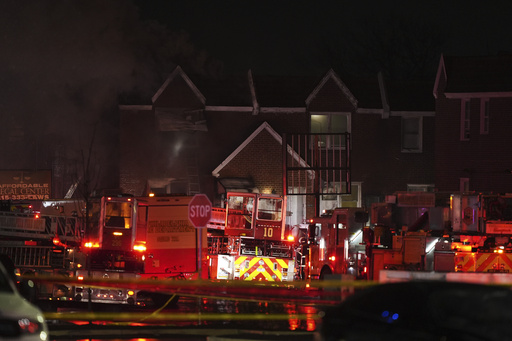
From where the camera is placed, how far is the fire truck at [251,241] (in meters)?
24.3

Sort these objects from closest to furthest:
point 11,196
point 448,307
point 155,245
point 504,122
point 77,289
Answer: point 448,307, point 77,289, point 155,245, point 504,122, point 11,196

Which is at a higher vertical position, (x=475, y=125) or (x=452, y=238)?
(x=475, y=125)

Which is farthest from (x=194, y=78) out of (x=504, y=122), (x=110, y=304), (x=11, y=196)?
(x=110, y=304)

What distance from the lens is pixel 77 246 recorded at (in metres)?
21.0

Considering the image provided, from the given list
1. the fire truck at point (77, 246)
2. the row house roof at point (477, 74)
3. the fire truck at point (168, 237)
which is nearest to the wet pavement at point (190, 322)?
the fire truck at point (77, 246)

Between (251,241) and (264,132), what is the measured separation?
36.3 feet

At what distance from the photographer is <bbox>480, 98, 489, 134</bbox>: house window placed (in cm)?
3209

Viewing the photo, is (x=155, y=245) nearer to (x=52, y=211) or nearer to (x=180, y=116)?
(x=52, y=211)

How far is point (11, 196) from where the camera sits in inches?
1571

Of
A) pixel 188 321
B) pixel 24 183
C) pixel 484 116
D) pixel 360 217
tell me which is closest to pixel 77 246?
pixel 188 321

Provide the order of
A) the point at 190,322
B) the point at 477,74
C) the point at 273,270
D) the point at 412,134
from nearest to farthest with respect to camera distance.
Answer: the point at 190,322
the point at 273,270
the point at 477,74
the point at 412,134

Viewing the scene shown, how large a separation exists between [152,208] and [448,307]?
50.4 feet

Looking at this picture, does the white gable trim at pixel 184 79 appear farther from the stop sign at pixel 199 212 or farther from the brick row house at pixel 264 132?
the stop sign at pixel 199 212

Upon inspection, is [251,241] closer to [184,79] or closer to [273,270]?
[273,270]
